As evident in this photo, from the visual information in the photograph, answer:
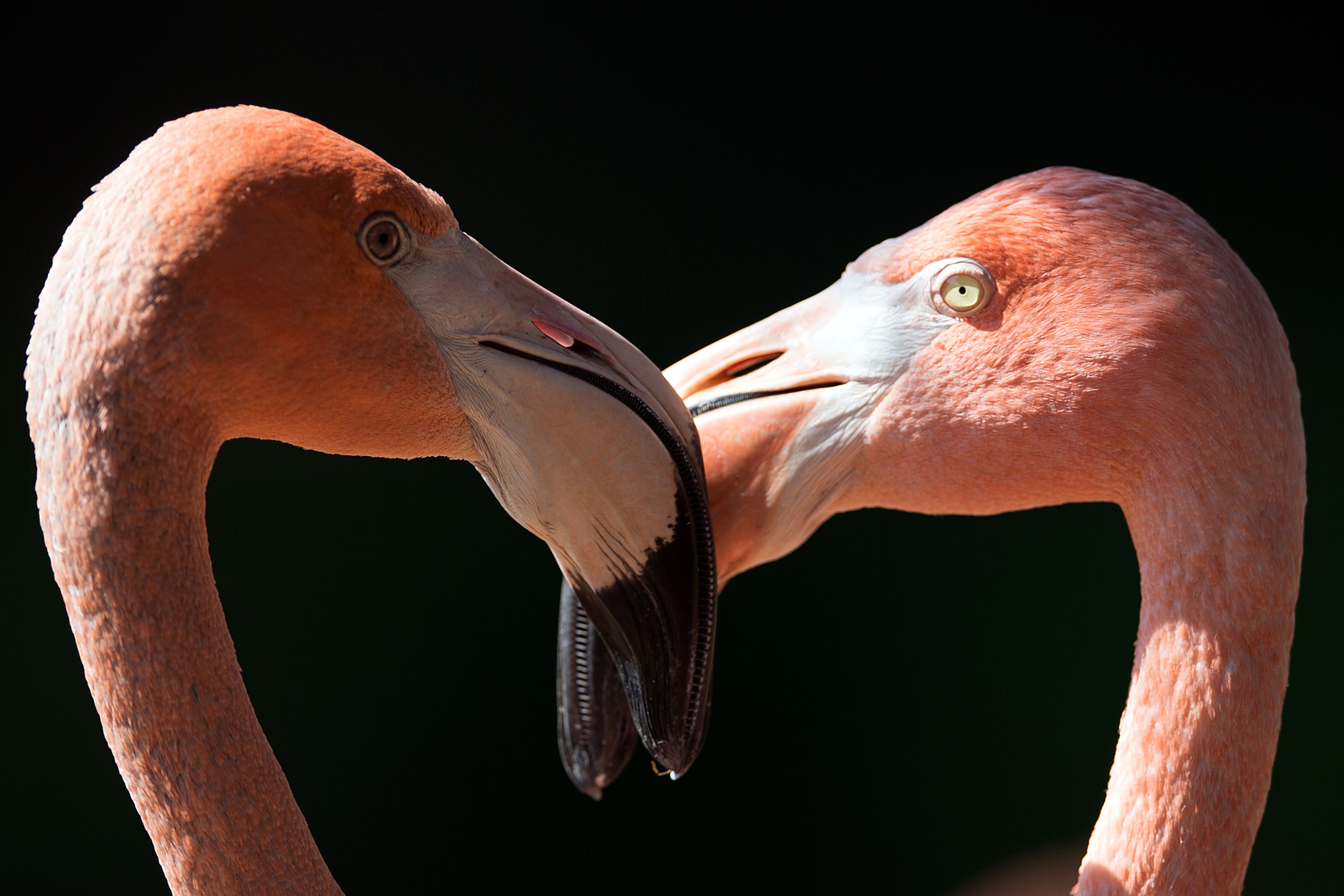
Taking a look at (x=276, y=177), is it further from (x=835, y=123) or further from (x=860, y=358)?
(x=835, y=123)

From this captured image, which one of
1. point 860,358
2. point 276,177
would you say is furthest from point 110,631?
point 860,358

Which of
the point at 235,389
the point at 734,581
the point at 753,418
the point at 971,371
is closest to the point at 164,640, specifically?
the point at 235,389

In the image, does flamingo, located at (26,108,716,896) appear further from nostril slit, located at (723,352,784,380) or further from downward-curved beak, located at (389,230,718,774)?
nostril slit, located at (723,352,784,380)

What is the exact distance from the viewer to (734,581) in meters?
3.29

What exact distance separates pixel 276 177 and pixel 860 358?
0.81 meters

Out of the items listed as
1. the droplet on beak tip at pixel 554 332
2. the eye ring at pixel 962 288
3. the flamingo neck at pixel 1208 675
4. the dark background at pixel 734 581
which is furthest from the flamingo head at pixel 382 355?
the dark background at pixel 734 581

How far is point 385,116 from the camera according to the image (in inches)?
113

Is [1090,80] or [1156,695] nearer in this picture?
[1156,695]

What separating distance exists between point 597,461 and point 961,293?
0.55 meters

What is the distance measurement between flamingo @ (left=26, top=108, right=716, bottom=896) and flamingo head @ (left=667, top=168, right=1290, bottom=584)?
0.29m

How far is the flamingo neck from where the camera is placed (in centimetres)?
135

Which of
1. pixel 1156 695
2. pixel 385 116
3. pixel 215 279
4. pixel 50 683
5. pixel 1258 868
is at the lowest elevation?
pixel 1258 868

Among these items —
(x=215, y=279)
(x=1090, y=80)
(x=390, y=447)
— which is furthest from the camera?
(x=1090, y=80)

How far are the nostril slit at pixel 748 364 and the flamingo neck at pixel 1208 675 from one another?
540 millimetres
